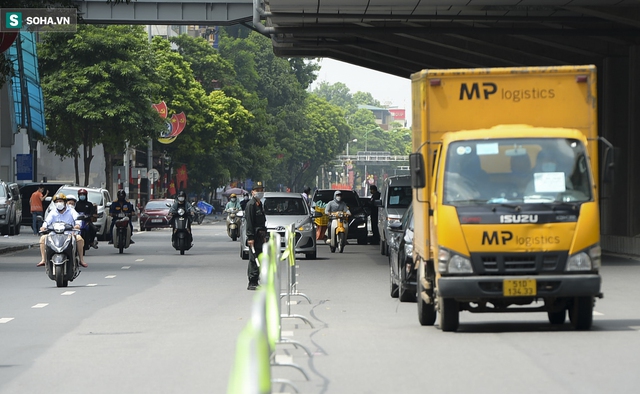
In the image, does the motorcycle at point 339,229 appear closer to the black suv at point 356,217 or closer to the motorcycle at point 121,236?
the motorcycle at point 121,236

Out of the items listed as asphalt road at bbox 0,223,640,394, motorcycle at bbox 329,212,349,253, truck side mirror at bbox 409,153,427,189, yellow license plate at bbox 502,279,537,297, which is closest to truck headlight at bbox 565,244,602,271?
yellow license plate at bbox 502,279,537,297

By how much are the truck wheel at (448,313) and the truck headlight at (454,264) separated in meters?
0.61

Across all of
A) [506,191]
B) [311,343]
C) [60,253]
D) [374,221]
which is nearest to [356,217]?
[374,221]

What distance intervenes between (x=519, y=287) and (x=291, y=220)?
17425mm

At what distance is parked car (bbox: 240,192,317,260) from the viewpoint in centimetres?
2961

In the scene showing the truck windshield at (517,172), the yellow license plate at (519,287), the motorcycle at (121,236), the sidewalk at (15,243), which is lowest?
the sidewalk at (15,243)

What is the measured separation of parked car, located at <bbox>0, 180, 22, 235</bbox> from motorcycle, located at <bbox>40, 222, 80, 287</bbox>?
2289cm

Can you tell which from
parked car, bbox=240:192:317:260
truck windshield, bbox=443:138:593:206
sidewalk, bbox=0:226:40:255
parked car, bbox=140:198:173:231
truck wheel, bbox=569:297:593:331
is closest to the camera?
truck windshield, bbox=443:138:593:206

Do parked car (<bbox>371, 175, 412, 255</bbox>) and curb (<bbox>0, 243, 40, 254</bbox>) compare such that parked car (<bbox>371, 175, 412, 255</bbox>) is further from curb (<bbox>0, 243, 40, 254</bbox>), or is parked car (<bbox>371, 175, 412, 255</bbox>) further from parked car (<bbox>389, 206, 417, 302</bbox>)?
parked car (<bbox>389, 206, 417, 302</bbox>)

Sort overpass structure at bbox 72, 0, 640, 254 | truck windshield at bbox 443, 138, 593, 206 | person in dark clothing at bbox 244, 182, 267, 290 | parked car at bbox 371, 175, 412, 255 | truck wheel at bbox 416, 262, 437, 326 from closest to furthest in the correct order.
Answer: truck windshield at bbox 443, 138, 593, 206, truck wheel at bbox 416, 262, 437, 326, person in dark clothing at bbox 244, 182, 267, 290, parked car at bbox 371, 175, 412, 255, overpass structure at bbox 72, 0, 640, 254

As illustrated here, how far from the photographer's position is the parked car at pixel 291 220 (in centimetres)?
2961

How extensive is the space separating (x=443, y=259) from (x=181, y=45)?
7630 centimetres

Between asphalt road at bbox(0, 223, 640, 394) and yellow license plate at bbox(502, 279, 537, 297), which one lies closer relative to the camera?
asphalt road at bbox(0, 223, 640, 394)

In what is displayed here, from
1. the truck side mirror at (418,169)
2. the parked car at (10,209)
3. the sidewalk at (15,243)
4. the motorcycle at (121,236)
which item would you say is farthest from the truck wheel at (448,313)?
the parked car at (10,209)
